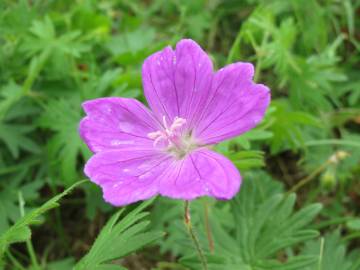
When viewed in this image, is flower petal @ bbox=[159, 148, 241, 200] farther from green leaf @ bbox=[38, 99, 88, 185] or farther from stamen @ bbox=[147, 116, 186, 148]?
green leaf @ bbox=[38, 99, 88, 185]

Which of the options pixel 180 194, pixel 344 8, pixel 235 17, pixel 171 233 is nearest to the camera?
pixel 180 194

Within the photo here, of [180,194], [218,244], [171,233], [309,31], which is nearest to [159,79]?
[180,194]

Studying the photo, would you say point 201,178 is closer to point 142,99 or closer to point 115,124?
point 115,124

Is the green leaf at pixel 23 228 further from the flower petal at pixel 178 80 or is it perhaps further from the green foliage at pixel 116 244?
the flower petal at pixel 178 80

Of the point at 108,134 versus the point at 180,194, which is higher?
the point at 108,134

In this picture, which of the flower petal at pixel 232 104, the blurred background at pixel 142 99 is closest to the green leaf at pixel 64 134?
the blurred background at pixel 142 99

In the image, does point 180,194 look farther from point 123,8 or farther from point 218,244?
point 123,8
